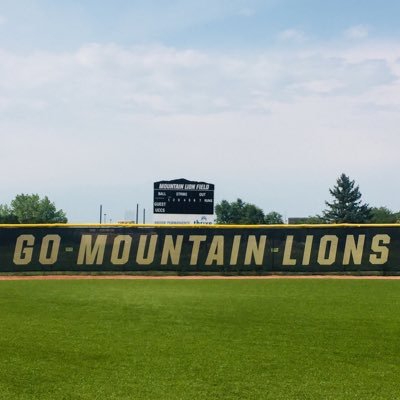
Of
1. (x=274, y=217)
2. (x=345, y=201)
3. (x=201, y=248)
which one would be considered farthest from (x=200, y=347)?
(x=274, y=217)

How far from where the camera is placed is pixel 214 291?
1381 cm

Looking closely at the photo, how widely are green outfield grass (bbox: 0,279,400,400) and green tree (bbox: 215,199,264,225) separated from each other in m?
122

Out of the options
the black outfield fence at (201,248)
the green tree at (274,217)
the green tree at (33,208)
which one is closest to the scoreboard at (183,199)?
the black outfield fence at (201,248)

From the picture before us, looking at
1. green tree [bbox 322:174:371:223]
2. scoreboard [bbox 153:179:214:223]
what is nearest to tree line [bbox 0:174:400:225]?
green tree [bbox 322:174:371:223]

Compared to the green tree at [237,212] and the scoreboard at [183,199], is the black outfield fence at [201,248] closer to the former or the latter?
the scoreboard at [183,199]

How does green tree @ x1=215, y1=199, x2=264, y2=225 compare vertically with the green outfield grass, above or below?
above

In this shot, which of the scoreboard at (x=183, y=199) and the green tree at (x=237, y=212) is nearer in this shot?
the scoreboard at (x=183, y=199)

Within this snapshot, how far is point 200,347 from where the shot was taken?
6910 millimetres

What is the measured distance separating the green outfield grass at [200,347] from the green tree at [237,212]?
121886mm

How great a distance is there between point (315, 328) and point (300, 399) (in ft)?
11.2

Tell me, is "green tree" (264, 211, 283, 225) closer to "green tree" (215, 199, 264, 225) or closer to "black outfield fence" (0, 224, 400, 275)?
"green tree" (215, 199, 264, 225)

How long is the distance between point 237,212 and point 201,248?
116262 mm

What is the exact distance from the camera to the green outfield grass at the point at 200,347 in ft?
17.1

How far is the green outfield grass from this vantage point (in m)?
5.22
